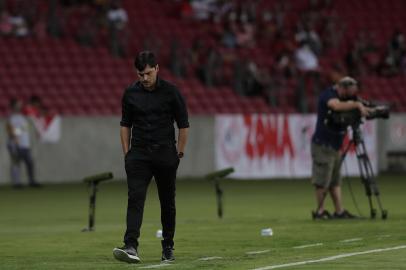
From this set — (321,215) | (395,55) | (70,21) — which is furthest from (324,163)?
(395,55)

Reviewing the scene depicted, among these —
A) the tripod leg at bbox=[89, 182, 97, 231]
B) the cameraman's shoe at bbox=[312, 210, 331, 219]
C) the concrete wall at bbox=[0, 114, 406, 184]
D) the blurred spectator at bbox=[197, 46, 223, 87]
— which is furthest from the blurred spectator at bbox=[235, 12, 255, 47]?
the tripod leg at bbox=[89, 182, 97, 231]

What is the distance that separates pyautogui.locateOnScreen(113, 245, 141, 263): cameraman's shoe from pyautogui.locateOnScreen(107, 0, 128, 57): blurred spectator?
82.4ft

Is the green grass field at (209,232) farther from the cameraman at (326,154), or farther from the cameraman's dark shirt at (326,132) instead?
the cameraman's dark shirt at (326,132)

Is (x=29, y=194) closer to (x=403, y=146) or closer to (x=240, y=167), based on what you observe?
(x=240, y=167)

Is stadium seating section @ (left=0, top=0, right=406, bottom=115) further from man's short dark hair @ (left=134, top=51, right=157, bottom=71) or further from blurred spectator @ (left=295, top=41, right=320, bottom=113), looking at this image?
man's short dark hair @ (left=134, top=51, right=157, bottom=71)

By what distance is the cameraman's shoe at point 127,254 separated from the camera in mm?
13211

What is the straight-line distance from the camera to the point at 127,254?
1321 cm

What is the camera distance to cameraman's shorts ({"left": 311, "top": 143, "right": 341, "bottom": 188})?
802 inches

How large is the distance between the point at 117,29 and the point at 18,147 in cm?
774

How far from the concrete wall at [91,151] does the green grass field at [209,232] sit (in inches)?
118

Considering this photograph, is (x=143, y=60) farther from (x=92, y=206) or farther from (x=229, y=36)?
(x=229, y=36)

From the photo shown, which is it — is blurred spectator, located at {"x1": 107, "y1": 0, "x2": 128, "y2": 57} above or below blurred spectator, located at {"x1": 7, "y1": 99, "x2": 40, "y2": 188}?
above

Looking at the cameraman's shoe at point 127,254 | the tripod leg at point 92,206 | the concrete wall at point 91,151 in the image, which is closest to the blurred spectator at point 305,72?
the concrete wall at point 91,151

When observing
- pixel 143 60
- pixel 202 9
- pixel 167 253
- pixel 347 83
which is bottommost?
pixel 167 253
